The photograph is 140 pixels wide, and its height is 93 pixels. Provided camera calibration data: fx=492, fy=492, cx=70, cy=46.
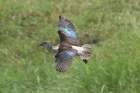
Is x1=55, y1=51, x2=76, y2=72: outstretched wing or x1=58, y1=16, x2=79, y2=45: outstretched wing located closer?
x1=55, y1=51, x2=76, y2=72: outstretched wing

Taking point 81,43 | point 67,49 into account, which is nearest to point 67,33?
point 67,49

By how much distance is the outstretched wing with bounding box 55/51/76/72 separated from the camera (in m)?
2.05

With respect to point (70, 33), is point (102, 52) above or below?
below

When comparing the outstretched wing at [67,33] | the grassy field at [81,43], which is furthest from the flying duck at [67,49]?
the grassy field at [81,43]

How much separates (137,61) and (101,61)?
0.39 m

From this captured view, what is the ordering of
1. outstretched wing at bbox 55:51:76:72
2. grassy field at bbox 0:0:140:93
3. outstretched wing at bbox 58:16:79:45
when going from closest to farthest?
outstretched wing at bbox 55:51:76:72 → outstretched wing at bbox 58:16:79:45 → grassy field at bbox 0:0:140:93

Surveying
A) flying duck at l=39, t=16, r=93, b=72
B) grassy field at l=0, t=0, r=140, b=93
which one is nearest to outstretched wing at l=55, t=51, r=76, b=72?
flying duck at l=39, t=16, r=93, b=72

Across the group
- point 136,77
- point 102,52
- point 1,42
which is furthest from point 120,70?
point 1,42

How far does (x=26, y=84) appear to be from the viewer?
410 cm

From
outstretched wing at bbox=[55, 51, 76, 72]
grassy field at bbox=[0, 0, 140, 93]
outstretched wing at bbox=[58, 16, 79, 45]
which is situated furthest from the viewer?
grassy field at bbox=[0, 0, 140, 93]

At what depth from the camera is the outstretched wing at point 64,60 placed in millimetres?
2053

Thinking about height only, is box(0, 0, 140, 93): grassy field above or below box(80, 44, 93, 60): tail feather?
below

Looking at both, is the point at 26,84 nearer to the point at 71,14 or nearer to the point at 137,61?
Answer: the point at 137,61

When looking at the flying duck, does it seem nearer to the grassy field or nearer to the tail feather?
the tail feather
